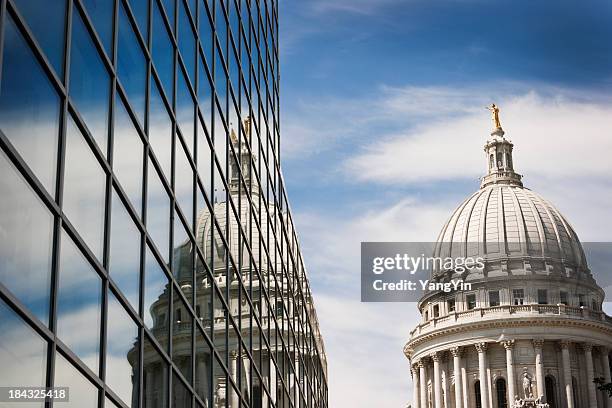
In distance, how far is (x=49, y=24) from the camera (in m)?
16.2

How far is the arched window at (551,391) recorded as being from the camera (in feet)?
447

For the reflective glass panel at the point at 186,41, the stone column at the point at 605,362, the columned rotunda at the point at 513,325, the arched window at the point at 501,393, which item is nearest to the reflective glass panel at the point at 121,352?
the reflective glass panel at the point at 186,41

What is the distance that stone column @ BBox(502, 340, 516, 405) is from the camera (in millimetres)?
135125

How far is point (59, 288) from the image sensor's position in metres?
16.3

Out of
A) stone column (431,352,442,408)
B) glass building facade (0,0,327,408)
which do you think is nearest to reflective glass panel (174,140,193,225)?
glass building facade (0,0,327,408)

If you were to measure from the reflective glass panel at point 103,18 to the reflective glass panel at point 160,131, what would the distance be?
2.94 m

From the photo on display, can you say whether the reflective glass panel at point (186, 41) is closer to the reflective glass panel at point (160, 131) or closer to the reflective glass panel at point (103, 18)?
the reflective glass panel at point (160, 131)

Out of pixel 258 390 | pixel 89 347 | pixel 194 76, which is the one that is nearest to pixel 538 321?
pixel 258 390

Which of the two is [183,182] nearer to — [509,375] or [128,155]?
[128,155]

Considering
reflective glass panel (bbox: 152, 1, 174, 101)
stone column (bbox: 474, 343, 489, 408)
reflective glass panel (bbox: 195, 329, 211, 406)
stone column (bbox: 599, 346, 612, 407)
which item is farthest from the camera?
stone column (bbox: 474, 343, 489, 408)

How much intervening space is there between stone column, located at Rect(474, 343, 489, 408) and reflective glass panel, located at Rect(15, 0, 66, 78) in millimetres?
123422

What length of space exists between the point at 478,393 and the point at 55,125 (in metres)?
126

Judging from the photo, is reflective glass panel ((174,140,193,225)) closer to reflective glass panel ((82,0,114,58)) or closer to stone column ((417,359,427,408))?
reflective glass panel ((82,0,114,58))

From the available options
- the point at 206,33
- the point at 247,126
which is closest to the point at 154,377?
the point at 206,33
